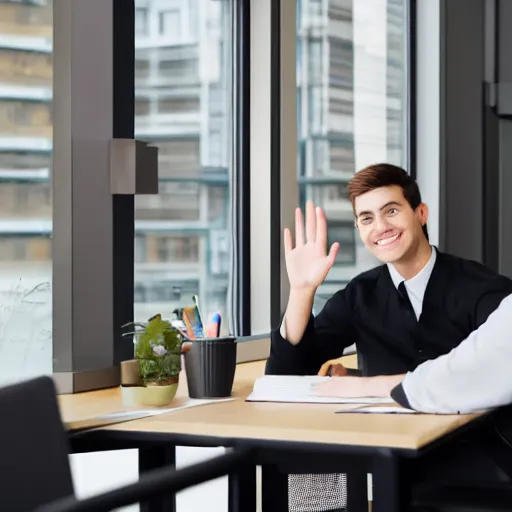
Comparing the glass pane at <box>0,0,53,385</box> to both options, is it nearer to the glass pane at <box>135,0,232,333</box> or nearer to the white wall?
the glass pane at <box>135,0,232,333</box>

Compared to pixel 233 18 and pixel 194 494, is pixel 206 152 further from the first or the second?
pixel 194 494

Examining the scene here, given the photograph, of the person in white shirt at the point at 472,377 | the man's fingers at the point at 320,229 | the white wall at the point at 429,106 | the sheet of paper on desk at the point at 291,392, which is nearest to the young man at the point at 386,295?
the man's fingers at the point at 320,229

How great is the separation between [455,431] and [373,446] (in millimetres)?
204

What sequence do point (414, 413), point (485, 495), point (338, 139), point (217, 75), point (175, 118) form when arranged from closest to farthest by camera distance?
point (414, 413), point (485, 495), point (175, 118), point (217, 75), point (338, 139)

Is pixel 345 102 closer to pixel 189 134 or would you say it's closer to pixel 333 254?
pixel 189 134

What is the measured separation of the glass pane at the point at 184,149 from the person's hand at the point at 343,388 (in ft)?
2.50

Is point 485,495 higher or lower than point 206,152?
→ lower

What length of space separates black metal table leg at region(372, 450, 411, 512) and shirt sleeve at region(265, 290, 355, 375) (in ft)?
2.76

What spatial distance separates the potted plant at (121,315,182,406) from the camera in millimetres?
2107

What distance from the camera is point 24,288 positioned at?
2.41m

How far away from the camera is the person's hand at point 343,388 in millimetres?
2152

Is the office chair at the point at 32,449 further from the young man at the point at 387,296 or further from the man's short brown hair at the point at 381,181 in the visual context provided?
the man's short brown hair at the point at 381,181

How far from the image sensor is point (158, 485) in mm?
1161

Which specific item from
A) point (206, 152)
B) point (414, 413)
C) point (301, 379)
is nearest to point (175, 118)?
point (206, 152)
